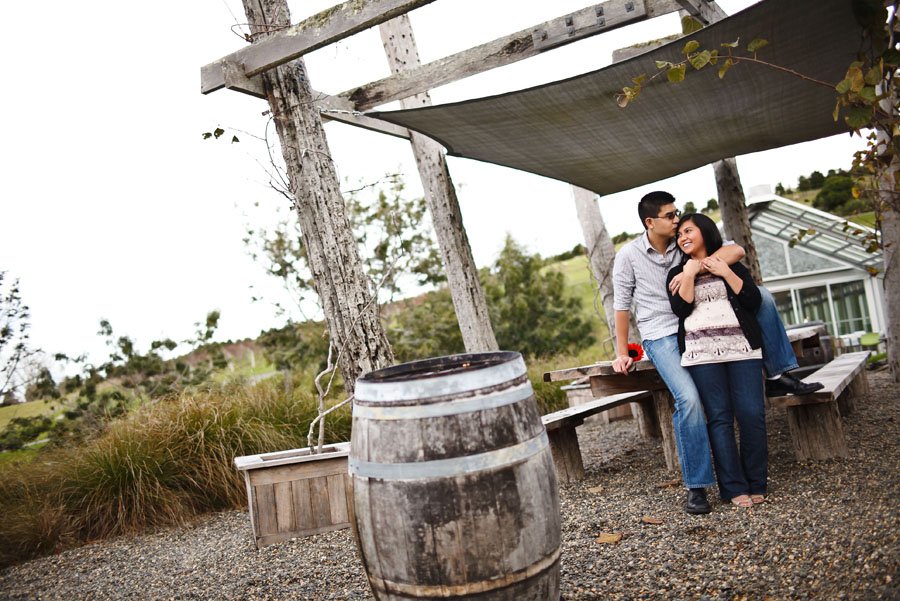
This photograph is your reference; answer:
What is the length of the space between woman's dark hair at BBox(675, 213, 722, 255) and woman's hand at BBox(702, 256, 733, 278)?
63 mm

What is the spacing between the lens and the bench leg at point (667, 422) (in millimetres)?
3553

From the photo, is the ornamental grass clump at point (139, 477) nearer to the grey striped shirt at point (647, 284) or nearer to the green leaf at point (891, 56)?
the grey striped shirt at point (647, 284)

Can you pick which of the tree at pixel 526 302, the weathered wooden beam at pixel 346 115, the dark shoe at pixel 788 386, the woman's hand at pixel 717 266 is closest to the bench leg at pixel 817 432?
the dark shoe at pixel 788 386

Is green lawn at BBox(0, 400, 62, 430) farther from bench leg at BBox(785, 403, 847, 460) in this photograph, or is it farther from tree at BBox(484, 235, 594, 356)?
tree at BBox(484, 235, 594, 356)

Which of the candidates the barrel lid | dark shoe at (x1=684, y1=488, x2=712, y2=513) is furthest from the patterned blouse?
the barrel lid

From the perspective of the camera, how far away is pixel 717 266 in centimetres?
274

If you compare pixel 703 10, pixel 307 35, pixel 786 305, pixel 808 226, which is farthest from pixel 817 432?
pixel 786 305

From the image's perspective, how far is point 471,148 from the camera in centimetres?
414

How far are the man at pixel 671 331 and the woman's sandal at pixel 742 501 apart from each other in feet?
0.38

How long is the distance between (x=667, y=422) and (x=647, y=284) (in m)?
1.01

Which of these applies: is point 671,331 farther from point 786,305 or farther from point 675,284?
point 786,305

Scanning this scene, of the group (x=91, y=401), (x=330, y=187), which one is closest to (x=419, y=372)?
(x=330, y=187)

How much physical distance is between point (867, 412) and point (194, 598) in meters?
4.23

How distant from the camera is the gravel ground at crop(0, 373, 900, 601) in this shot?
2.06 metres
